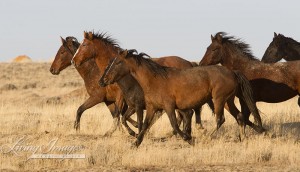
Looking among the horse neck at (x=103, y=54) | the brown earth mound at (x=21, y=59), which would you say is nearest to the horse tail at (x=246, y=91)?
the horse neck at (x=103, y=54)

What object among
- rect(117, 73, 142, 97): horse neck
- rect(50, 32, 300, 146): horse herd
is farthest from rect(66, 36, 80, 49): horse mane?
rect(117, 73, 142, 97): horse neck

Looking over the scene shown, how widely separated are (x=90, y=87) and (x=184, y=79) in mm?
3150

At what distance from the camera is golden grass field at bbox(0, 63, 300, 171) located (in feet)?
32.5

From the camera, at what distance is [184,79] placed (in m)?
11.9

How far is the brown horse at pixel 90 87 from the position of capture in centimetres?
1413

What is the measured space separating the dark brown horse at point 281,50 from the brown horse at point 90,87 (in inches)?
134

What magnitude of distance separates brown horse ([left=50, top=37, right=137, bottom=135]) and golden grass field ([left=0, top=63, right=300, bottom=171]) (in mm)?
456

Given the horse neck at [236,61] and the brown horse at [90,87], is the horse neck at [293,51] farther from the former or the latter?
the brown horse at [90,87]

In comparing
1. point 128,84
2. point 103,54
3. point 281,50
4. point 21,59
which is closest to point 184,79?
point 128,84

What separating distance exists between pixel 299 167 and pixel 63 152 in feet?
Result: 12.4

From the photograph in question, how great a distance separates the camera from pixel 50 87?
35.7 metres

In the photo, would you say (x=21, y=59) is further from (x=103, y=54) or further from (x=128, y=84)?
(x=128, y=84)

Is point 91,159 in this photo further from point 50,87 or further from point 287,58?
point 50,87

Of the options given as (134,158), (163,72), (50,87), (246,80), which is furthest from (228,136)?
(50,87)
